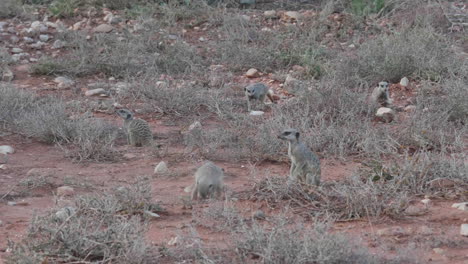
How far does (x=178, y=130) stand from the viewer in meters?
9.06

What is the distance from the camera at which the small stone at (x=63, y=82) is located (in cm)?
1073

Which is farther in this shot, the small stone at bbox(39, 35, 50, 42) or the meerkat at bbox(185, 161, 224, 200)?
the small stone at bbox(39, 35, 50, 42)

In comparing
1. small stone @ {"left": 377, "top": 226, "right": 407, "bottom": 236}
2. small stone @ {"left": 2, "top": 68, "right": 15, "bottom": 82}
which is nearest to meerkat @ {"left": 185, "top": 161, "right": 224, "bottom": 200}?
small stone @ {"left": 377, "top": 226, "right": 407, "bottom": 236}

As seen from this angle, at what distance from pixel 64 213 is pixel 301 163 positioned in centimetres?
215

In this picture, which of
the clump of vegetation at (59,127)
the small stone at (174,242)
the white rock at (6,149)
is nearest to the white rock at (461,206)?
the small stone at (174,242)

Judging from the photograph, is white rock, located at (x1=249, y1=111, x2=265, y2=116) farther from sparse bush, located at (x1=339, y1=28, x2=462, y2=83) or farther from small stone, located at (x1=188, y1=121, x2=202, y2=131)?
sparse bush, located at (x1=339, y1=28, x2=462, y2=83)

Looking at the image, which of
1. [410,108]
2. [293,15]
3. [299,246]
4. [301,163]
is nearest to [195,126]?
[301,163]

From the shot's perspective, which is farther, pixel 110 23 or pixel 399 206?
pixel 110 23

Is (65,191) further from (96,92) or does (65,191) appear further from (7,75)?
(7,75)

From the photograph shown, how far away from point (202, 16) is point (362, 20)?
2.57 meters

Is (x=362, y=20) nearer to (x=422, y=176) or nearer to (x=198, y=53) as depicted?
(x=198, y=53)

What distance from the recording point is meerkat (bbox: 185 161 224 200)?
21.1 feet

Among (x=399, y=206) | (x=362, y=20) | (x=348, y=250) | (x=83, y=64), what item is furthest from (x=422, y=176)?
(x=362, y=20)

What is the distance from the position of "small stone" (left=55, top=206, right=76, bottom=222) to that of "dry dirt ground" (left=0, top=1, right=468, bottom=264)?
11 centimetres
